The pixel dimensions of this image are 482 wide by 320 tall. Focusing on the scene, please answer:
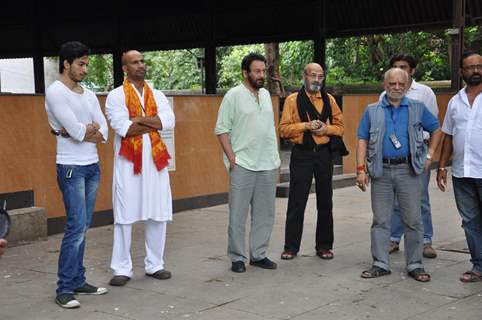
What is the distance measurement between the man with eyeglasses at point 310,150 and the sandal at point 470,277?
4.32 ft

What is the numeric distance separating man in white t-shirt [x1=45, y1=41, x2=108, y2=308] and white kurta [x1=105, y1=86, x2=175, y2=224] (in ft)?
1.22

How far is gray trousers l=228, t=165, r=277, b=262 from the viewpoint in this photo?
622 cm

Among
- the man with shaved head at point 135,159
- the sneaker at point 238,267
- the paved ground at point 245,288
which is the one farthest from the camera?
the sneaker at point 238,267

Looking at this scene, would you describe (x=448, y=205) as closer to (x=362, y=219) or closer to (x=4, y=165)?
(x=362, y=219)

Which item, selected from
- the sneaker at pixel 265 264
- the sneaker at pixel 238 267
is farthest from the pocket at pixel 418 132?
the sneaker at pixel 238 267

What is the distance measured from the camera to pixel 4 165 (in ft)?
24.6

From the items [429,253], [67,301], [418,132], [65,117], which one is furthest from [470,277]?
[65,117]

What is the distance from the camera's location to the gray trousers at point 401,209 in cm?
587

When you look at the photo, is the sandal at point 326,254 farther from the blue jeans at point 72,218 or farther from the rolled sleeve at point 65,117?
→ the rolled sleeve at point 65,117

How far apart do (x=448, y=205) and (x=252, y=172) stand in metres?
4.71

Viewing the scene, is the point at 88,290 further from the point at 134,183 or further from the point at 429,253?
Answer: the point at 429,253

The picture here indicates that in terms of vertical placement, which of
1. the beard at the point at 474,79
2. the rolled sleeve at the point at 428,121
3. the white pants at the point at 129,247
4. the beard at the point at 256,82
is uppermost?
the beard at the point at 256,82

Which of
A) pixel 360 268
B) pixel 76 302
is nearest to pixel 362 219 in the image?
pixel 360 268

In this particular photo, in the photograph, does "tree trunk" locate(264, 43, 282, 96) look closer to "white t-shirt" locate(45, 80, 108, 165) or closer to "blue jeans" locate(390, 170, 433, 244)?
"blue jeans" locate(390, 170, 433, 244)
